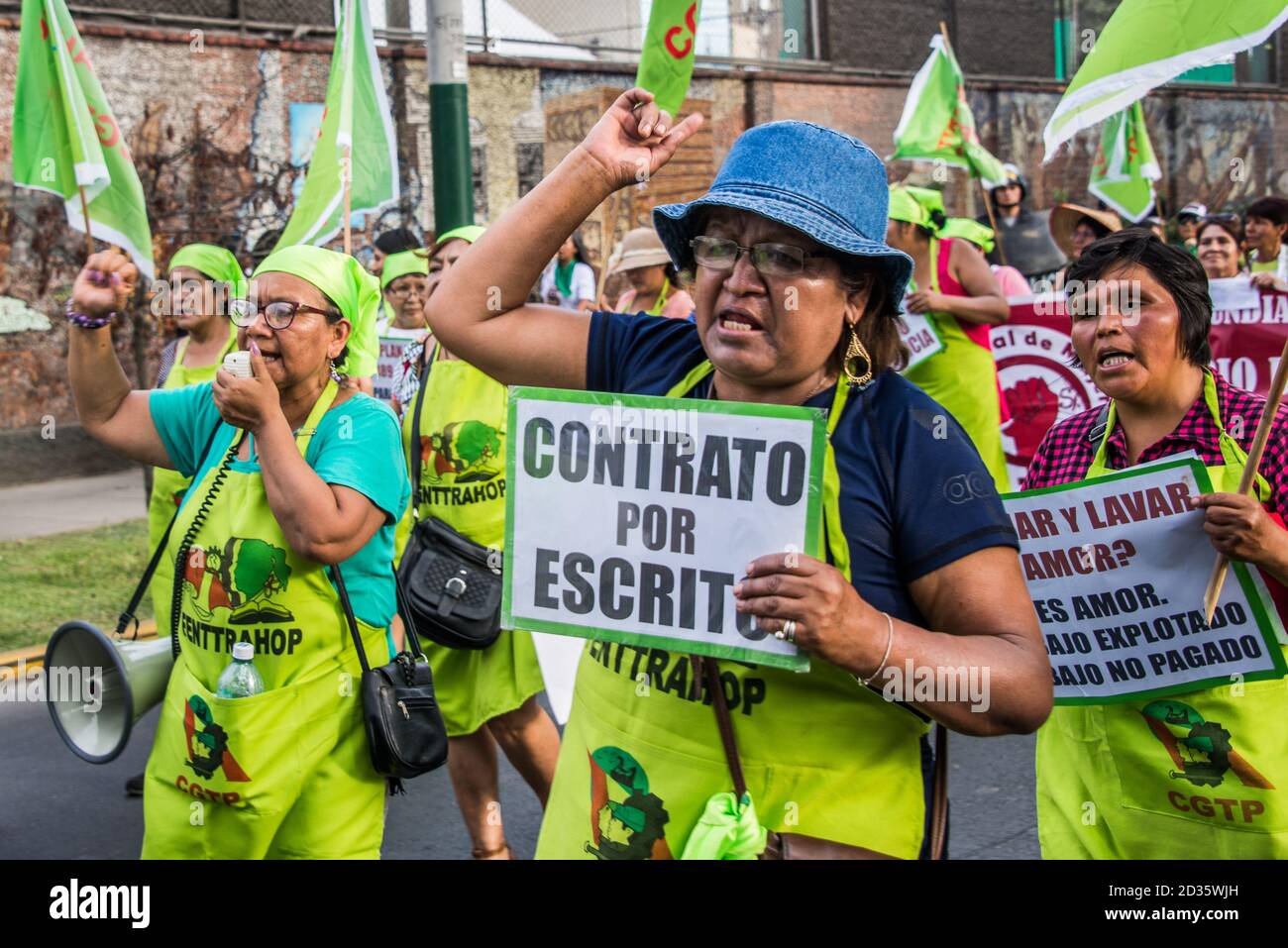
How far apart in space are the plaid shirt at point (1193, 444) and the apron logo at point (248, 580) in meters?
1.72

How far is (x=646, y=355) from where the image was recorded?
267 cm

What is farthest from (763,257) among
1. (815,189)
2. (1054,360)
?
(1054,360)

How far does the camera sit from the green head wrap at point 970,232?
7398 millimetres

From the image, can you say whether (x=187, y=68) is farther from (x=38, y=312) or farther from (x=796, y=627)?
(x=796, y=627)

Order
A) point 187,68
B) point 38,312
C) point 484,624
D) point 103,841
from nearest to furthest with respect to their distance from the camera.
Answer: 1. point 484,624
2. point 103,841
3. point 38,312
4. point 187,68

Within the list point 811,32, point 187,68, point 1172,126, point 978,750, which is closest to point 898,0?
point 811,32

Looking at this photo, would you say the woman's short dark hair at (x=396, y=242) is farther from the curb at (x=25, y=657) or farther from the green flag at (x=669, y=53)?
the green flag at (x=669, y=53)

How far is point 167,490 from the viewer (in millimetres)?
5441

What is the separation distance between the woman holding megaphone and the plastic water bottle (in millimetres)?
25

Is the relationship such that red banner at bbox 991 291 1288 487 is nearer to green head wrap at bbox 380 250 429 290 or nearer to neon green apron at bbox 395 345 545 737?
green head wrap at bbox 380 250 429 290

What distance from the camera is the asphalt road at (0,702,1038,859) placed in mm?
5148

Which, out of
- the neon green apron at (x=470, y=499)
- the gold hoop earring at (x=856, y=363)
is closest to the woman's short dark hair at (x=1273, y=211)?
the neon green apron at (x=470, y=499)

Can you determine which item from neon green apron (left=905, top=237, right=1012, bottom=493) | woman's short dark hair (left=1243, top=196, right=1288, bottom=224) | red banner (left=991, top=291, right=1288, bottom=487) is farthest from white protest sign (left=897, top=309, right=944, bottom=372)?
woman's short dark hair (left=1243, top=196, right=1288, bottom=224)
